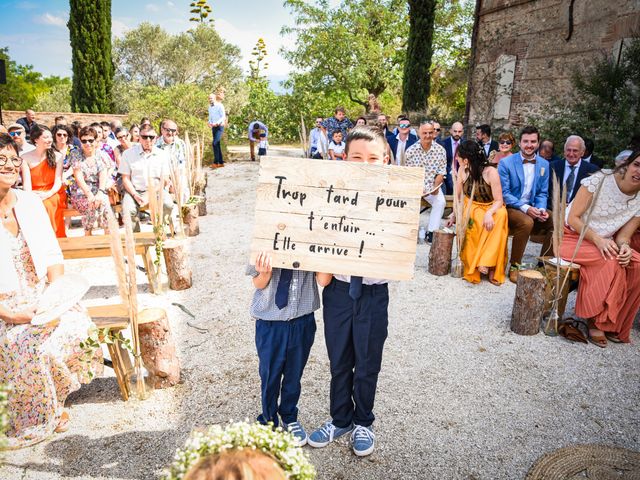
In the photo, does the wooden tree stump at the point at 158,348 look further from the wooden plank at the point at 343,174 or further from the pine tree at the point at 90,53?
the pine tree at the point at 90,53

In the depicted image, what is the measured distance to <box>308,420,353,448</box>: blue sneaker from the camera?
271 cm

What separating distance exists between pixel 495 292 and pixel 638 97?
574cm

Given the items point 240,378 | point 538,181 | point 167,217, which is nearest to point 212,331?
point 240,378

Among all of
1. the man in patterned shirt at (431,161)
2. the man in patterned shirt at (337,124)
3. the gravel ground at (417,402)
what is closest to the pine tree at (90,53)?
the man in patterned shirt at (337,124)

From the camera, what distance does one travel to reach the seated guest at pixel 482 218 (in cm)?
540

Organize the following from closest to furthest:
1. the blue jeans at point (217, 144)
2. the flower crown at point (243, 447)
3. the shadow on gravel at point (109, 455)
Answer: the flower crown at point (243, 447) → the shadow on gravel at point (109, 455) → the blue jeans at point (217, 144)

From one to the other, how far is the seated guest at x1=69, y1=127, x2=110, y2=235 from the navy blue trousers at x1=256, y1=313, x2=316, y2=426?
5195 millimetres

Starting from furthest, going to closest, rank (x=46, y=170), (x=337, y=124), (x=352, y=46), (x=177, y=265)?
(x=352, y=46) < (x=337, y=124) < (x=46, y=170) < (x=177, y=265)

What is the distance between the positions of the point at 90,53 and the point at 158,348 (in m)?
19.0

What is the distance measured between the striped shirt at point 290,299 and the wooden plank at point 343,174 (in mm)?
553

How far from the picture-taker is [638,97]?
786cm

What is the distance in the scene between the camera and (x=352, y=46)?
72.2ft

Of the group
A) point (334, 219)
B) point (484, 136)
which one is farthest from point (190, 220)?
point (484, 136)

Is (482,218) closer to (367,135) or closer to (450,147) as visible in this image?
(450,147)
